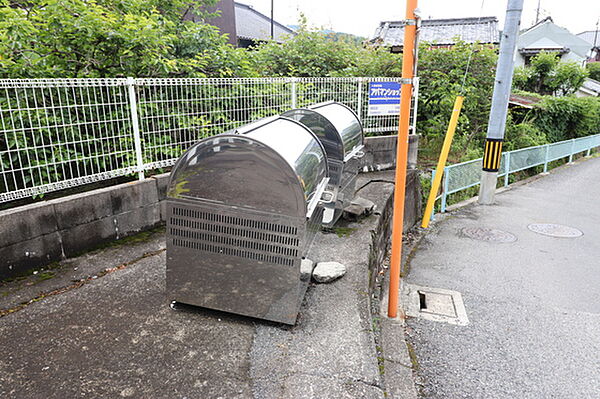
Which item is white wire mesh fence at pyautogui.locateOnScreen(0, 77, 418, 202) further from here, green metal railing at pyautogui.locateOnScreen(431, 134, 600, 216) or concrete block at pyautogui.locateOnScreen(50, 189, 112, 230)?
green metal railing at pyautogui.locateOnScreen(431, 134, 600, 216)

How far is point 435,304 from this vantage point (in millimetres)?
4695

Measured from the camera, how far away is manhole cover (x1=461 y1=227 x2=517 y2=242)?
698cm

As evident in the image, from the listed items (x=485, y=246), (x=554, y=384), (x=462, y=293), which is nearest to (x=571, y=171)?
(x=485, y=246)

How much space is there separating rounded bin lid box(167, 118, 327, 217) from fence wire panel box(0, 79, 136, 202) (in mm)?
1972

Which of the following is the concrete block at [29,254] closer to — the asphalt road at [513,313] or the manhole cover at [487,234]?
the asphalt road at [513,313]

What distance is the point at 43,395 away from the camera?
7.28 feet

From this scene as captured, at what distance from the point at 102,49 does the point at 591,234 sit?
8.88 meters

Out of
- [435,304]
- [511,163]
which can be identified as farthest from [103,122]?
[511,163]

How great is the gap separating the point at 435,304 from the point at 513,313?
866mm

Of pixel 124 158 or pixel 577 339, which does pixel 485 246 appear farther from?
pixel 124 158

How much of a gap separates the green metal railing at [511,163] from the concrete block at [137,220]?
5113mm

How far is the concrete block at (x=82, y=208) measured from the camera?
3881 millimetres

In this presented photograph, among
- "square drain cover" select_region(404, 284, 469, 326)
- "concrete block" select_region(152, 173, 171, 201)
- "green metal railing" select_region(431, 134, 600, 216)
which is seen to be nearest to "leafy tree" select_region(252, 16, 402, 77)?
"green metal railing" select_region(431, 134, 600, 216)

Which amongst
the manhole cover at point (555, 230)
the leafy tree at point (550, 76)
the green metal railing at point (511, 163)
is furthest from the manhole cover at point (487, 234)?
the leafy tree at point (550, 76)
